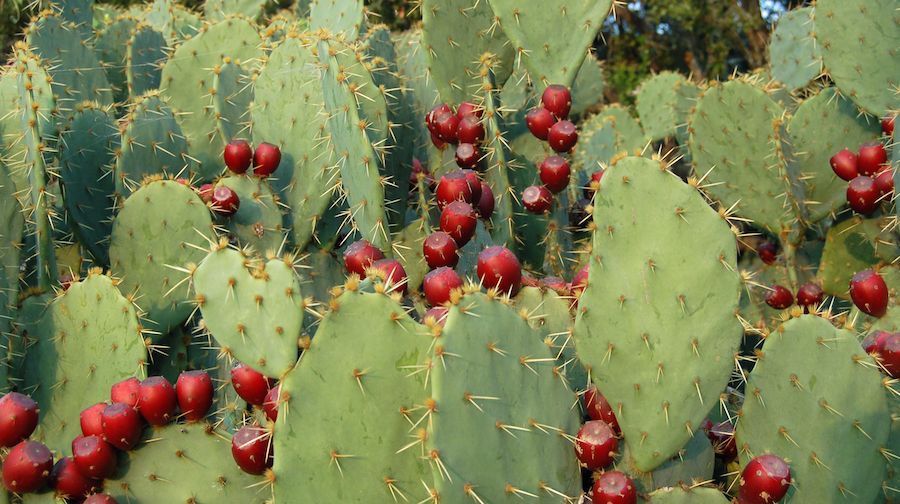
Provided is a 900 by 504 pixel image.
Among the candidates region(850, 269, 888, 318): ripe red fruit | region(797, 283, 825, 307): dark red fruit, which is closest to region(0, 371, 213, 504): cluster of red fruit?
region(850, 269, 888, 318): ripe red fruit

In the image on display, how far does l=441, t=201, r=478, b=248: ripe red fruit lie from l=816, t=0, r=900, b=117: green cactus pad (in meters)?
1.70

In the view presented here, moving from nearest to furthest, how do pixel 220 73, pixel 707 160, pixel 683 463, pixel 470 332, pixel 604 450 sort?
1. pixel 470 332
2. pixel 604 450
3. pixel 683 463
4. pixel 220 73
5. pixel 707 160

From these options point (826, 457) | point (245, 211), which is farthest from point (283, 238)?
point (826, 457)

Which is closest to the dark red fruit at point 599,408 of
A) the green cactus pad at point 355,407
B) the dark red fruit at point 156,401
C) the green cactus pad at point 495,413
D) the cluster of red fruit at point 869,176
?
the green cactus pad at point 495,413

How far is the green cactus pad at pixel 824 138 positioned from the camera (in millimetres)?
3285

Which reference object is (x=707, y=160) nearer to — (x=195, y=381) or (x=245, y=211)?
(x=245, y=211)

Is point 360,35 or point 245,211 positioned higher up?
point 360,35

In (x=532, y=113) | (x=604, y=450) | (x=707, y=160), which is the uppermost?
(x=532, y=113)

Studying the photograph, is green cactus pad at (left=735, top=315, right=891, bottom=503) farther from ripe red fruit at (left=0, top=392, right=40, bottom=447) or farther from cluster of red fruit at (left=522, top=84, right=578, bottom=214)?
ripe red fruit at (left=0, top=392, right=40, bottom=447)

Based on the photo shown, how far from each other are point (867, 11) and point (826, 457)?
182cm

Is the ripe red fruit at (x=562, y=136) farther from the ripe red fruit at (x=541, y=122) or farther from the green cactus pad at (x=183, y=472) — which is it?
the green cactus pad at (x=183, y=472)

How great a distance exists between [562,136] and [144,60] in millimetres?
1744

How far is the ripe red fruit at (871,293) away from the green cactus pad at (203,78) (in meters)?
1.84

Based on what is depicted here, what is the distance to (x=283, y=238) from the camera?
2.50 meters
